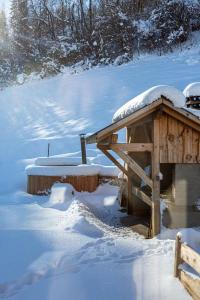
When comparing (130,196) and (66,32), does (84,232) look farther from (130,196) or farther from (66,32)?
(66,32)

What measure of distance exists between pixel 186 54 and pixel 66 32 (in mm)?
15426

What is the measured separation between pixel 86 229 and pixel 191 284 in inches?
146

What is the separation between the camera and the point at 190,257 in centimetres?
509

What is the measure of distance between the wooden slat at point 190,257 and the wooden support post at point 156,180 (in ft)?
10.8

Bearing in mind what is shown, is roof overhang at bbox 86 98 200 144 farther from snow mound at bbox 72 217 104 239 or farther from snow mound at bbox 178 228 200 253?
snow mound at bbox 178 228 200 253

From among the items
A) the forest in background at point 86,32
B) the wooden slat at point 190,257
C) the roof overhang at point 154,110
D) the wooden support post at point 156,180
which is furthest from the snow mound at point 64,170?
the forest in background at point 86,32

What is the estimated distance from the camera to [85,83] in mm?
27203

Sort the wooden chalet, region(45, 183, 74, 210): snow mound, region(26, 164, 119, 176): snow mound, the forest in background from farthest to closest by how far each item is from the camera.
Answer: the forest in background
region(26, 164, 119, 176): snow mound
region(45, 183, 74, 210): snow mound
the wooden chalet

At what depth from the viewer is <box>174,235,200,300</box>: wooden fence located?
4773 mm

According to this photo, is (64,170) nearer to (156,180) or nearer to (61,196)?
(61,196)

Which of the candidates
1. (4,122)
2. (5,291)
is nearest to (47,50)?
(4,122)

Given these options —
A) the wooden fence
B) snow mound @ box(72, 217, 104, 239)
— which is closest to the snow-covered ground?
snow mound @ box(72, 217, 104, 239)

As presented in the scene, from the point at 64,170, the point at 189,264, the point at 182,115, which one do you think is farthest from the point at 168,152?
the point at 64,170

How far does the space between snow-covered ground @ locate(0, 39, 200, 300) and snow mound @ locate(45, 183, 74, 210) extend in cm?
10
